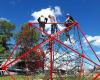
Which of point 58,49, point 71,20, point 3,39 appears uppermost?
point 3,39

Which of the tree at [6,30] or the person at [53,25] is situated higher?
the tree at [6,30]

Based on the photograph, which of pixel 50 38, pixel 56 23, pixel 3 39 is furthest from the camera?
pixel 3 39

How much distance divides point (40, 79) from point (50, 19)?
2.76 meters

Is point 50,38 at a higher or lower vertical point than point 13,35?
lower

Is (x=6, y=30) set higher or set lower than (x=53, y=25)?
higher

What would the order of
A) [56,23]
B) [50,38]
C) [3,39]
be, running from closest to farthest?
[50,38] → [56,23] → [3,39]

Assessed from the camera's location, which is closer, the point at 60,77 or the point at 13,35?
the point at 60,77

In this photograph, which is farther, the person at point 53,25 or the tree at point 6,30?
the tree at point 6,30

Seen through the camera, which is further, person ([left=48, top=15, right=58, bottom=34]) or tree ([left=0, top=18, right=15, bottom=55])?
tree ([left=0, top=18, right=15, bottom=55])

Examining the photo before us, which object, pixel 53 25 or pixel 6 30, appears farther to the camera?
pixel 6 30

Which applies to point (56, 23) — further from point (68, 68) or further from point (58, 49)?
point (68, 68)

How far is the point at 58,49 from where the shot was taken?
18875 mm

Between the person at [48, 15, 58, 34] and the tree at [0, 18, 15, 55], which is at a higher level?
the tree at [0, 18, 15, 55]

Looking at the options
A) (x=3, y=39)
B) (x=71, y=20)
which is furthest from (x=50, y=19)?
(x=3, y=39)
